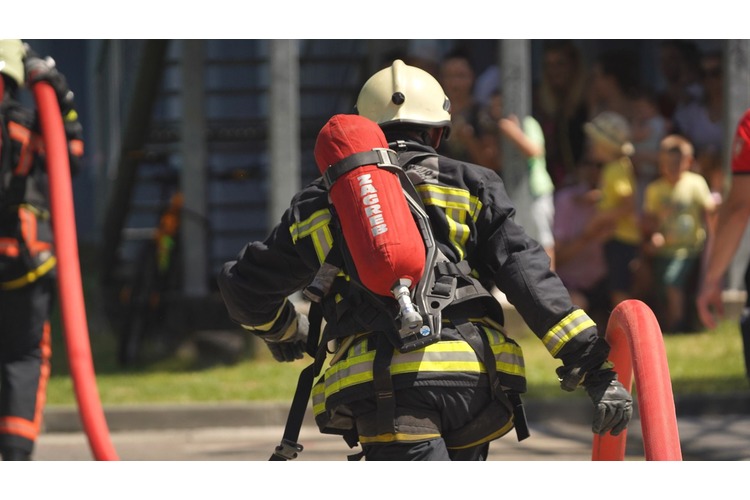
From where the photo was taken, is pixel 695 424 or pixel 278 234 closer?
pixel 278 234

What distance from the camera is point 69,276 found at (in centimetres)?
551

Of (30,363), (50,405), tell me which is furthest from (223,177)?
(30,363)

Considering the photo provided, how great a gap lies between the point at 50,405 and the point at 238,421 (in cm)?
138

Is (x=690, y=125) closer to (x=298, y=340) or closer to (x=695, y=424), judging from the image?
(x=695, y=424)

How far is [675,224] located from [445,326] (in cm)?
717

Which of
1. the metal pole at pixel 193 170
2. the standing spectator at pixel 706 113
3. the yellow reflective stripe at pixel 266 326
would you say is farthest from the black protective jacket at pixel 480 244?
the metal pole at pixel 193 170

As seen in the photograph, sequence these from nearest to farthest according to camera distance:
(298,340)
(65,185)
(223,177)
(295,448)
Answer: (295,448)
(298,340)
(65,185)
(223,177)

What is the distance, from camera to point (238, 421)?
29.6 ft

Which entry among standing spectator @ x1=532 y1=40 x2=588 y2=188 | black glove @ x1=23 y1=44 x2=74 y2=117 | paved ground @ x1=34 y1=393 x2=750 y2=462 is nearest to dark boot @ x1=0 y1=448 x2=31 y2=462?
paved ground @ x1=34 y1=393 x2=750 y2=462

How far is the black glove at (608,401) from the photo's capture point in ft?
12.6

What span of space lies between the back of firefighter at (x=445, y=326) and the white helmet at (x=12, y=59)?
255cm

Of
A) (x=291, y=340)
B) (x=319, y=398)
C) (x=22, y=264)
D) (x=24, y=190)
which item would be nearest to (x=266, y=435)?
(x=22, y=264)

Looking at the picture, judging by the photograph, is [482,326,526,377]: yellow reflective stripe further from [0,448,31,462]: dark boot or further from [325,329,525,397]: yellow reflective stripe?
[0,448,31,462]: dark boot

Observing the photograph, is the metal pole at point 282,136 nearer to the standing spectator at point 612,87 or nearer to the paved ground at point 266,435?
the standing spectator at point 612,87
